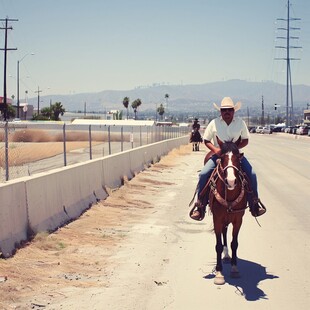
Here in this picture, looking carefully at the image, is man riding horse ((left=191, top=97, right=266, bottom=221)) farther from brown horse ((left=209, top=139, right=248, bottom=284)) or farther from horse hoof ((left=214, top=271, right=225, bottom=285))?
horse hoof ((left=214, top=271, right=225, bottom=285))

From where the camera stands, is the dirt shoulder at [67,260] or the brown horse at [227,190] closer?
the dirt shoulder at [67,260]

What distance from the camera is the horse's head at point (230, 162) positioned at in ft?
24.4

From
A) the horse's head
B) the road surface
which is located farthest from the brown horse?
the road surface

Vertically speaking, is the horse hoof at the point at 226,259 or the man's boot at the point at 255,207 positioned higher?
the man's boot at the point at 255,207

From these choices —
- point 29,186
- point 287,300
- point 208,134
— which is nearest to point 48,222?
point 29,186

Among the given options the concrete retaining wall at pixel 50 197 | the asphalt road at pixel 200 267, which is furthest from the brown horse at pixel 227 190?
the concrete retaining wall at pixel 50 197

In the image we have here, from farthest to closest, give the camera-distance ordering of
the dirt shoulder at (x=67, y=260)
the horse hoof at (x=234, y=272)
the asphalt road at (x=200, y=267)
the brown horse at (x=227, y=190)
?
1. the horse hoof at (x=234, y=272)
2. the brown horse at (x=227, y=190)
3. the dirt shoulder at (x=67, y=260)
4. the asphalt road at (x=200, y=267)

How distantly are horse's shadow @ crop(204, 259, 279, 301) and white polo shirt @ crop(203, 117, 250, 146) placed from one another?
72.1 inches

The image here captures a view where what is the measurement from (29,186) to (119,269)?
2245 millimetres

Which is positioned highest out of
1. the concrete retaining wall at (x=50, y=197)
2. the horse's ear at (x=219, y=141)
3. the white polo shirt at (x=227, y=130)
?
the white polo shirt at (x=227, y=130)

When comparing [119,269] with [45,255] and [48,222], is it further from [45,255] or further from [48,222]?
[48,222]

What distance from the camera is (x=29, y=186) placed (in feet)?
32.7

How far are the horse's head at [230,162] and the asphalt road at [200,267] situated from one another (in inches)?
53.1

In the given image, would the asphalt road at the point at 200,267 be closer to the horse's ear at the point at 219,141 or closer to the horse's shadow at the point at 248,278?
the horse's shadow at the point at 248,278
